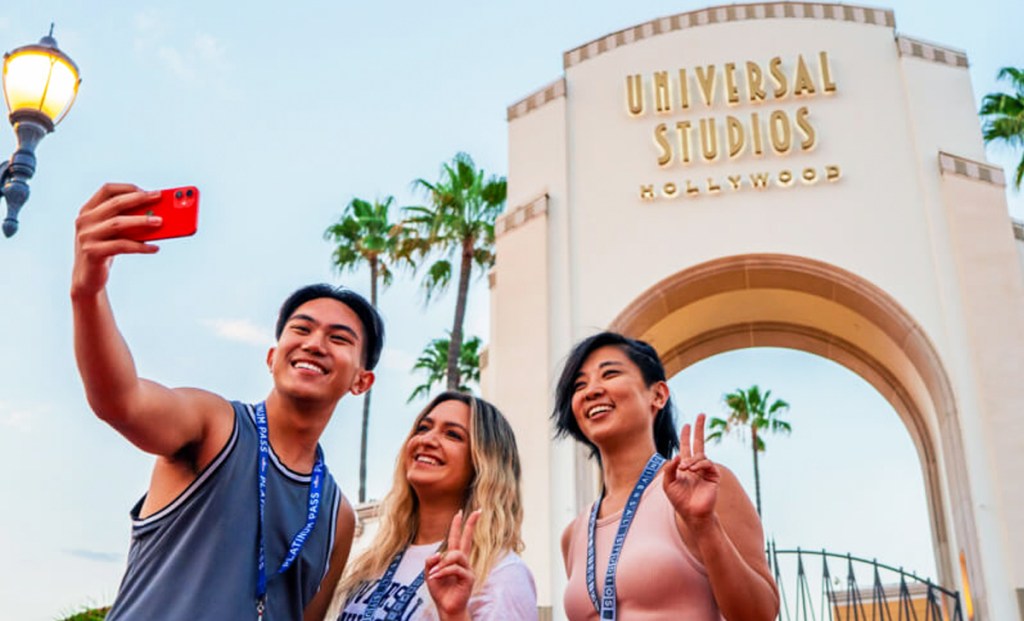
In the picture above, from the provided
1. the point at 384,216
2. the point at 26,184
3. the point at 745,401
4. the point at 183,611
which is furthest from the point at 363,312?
the point at 745,401

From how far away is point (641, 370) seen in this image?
3.13 metres

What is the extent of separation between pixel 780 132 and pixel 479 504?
9.37m

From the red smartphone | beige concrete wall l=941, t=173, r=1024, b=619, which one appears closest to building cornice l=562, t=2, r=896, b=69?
beige concrete wall l=941, t=173, r=1024, b=619

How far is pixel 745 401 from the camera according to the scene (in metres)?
37.0

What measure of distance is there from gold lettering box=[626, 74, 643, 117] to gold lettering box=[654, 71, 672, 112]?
194 mm

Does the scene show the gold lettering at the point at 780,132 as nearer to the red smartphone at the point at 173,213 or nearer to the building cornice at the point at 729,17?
the building cornice at the point at 729,17

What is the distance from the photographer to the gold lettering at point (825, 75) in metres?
11.4

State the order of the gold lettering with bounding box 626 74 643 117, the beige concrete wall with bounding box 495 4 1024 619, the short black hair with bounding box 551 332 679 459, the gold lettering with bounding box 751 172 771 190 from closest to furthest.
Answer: the short black hair with bounding box 551 332 679 459, the beige concrete wall with bounding box 495 4 1024 619, the gold lettering with bounding box 751 172 771 190, the gold lettering with bounding box 626 74 643 117

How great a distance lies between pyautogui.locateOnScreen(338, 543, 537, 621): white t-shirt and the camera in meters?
2.79

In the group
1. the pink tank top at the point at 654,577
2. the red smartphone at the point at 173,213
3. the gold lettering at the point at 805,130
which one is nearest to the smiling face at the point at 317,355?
the red smartphone at the point at 173,213

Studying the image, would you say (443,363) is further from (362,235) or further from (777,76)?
(777,76)

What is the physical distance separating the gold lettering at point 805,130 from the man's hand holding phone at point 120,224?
1046 cm

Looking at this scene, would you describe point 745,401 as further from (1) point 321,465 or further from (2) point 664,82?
(1) point 321,465

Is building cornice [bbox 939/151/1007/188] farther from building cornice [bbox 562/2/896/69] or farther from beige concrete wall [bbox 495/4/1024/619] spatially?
building cornice [bbox 562/2/896/69]
